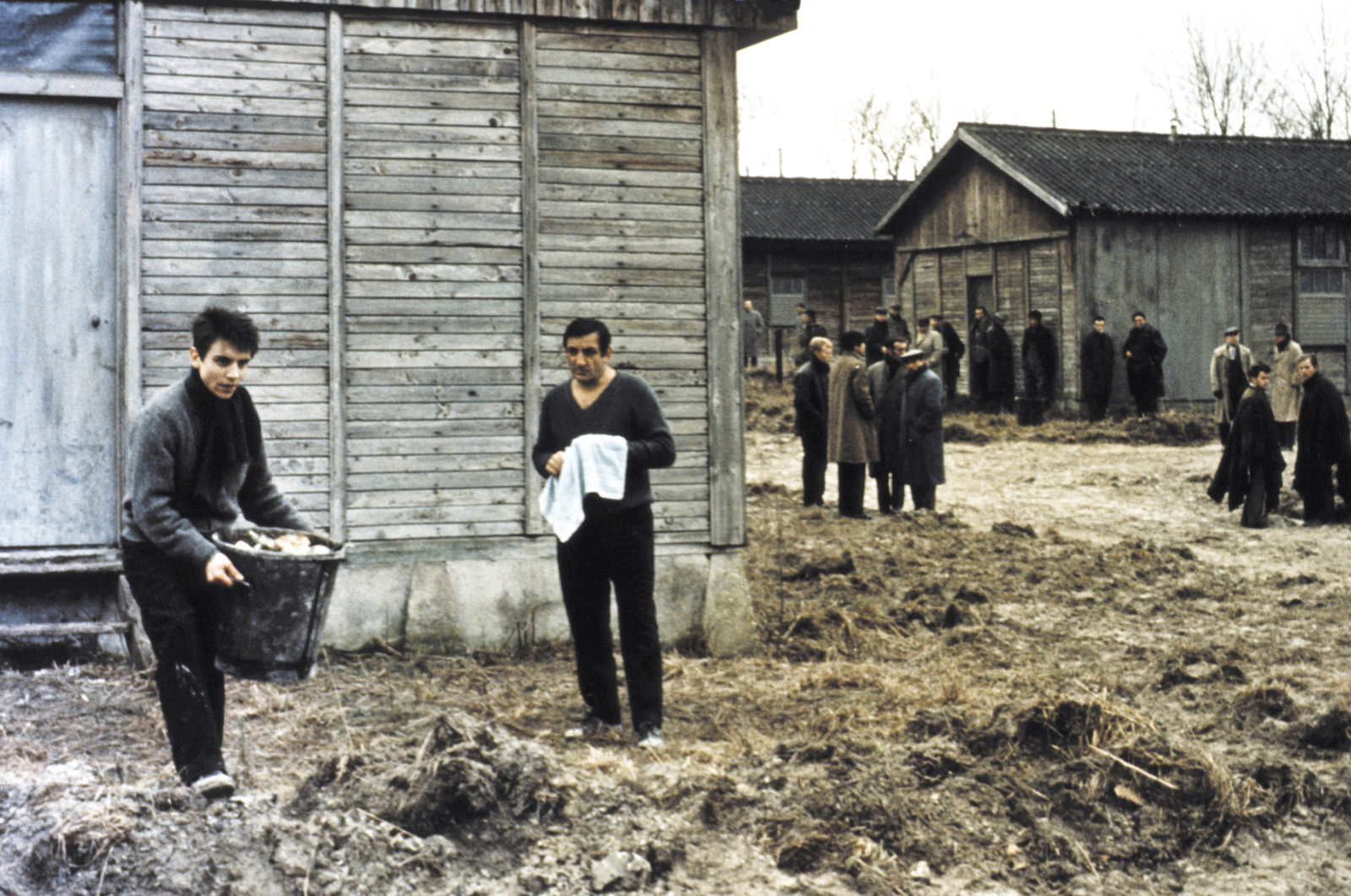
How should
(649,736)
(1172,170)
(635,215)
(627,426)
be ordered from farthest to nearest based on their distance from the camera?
(1172,170) < (635,215) < (649,736) < (627,426)

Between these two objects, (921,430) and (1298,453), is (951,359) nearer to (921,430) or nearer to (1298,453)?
(1298,453)

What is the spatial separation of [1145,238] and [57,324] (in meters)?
19.4

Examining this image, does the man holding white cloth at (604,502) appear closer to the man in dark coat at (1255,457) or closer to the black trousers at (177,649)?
the black trousers at (177,649)

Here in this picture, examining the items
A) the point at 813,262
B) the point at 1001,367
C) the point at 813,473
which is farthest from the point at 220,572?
the point at 813,262

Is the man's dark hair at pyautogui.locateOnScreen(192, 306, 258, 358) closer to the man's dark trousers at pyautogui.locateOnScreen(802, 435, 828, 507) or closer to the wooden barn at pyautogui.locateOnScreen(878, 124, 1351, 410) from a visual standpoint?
the man's dark trousers at pyautogui.locateOnScreen(802, 435, 828, 507)

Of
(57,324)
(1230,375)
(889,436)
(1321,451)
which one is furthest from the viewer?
(1230,375)

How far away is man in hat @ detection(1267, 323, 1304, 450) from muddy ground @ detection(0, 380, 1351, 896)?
8.96 metres

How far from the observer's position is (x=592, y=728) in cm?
646

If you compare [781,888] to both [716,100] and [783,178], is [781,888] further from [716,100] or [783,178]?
[783,178]

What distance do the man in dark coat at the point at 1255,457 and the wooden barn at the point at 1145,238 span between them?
9.28 metres

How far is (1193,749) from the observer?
6039 mm

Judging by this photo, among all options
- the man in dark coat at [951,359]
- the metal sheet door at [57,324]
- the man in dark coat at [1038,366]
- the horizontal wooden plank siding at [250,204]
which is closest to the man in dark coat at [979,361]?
the man in dark coat at [951,359]

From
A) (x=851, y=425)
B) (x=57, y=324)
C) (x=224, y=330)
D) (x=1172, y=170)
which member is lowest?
(x=851, y=425)

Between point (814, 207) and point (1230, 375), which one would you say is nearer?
point (1230, 375)
